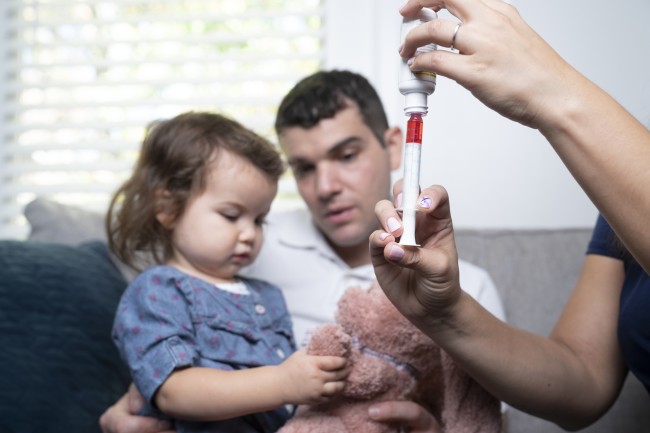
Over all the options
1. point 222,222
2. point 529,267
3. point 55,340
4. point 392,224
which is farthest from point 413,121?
point 529,267

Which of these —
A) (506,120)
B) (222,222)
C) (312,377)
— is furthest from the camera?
(506,120)

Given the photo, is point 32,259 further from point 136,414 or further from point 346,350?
point 346,350

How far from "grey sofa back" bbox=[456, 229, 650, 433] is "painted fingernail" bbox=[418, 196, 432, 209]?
85cm

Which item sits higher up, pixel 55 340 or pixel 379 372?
pixel 379 372

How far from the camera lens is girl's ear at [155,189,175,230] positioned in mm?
1167

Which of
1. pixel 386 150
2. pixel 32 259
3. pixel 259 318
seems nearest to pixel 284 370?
pixel 259 318

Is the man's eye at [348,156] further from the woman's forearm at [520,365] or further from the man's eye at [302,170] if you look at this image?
the woman's forearm at [520,365]

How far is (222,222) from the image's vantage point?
112cm

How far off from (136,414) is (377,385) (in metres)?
0.46

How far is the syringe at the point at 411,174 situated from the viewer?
2.22ft

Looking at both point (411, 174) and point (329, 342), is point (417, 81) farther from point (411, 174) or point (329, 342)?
point (329, 342)

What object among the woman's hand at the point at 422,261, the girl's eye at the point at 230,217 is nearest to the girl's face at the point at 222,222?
the girl's eye at the point at 230,217

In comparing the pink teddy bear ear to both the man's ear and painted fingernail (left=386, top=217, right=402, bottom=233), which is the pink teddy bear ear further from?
the man's ear

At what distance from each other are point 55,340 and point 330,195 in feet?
2.12
